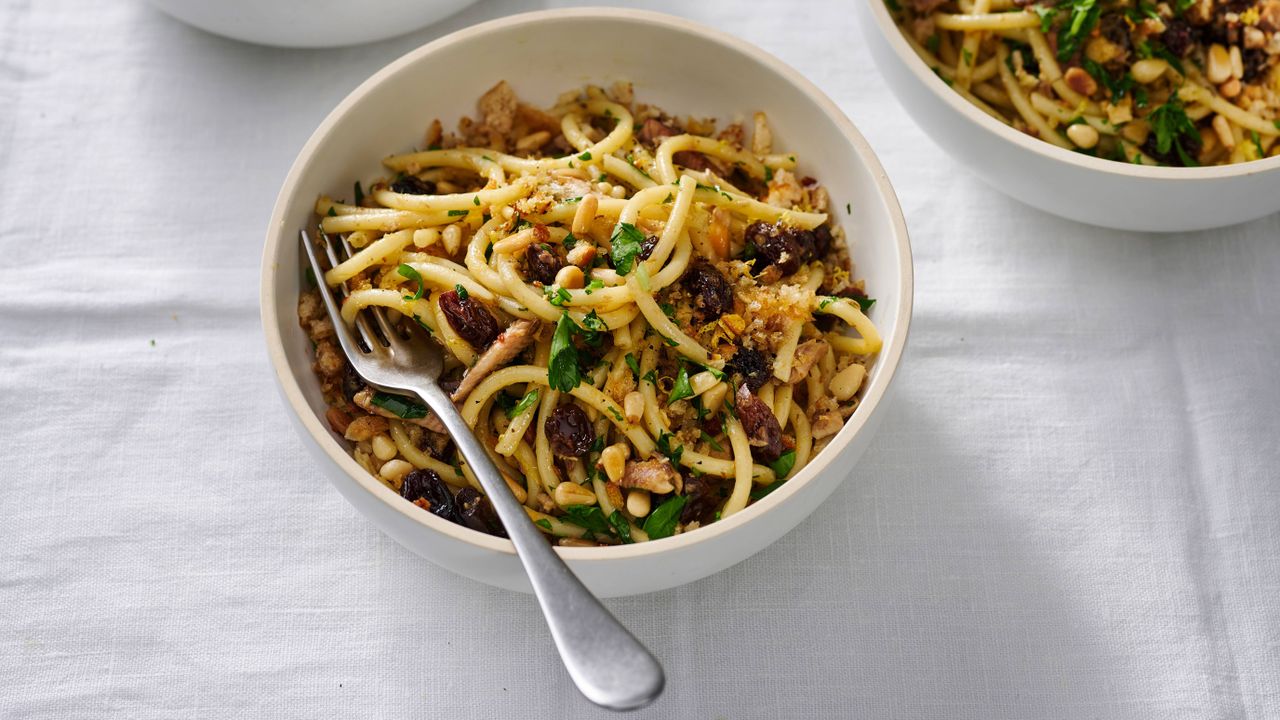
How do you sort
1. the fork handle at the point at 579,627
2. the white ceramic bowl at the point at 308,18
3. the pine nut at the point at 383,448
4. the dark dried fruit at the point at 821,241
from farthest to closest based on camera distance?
1. the white ceramic bowl at the point at 308,18
2. the dark dried fruit at the point at 821,241
3. the pine nut at the point at 383,448
4. the fork handle at the point at 579,627

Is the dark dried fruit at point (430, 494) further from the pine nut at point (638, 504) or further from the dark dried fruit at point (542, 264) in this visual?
the dark dried fruit at point (542, 264)

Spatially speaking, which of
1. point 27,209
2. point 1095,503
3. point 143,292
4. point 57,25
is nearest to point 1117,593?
point 1095,503

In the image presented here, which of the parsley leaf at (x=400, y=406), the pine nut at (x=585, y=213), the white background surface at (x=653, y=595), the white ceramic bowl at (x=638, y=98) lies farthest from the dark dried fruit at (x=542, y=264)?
the white background surface at (x=653, y=595)

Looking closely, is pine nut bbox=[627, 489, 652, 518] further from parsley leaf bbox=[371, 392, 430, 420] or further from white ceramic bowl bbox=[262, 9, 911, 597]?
parsley leaf bbox=[371, 392, 430, 420]

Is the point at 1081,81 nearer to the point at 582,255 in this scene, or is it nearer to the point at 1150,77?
the point at 1150,77

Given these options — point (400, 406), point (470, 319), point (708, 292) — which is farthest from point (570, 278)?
point (400, 406)

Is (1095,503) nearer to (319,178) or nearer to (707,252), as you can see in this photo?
(707,252)
